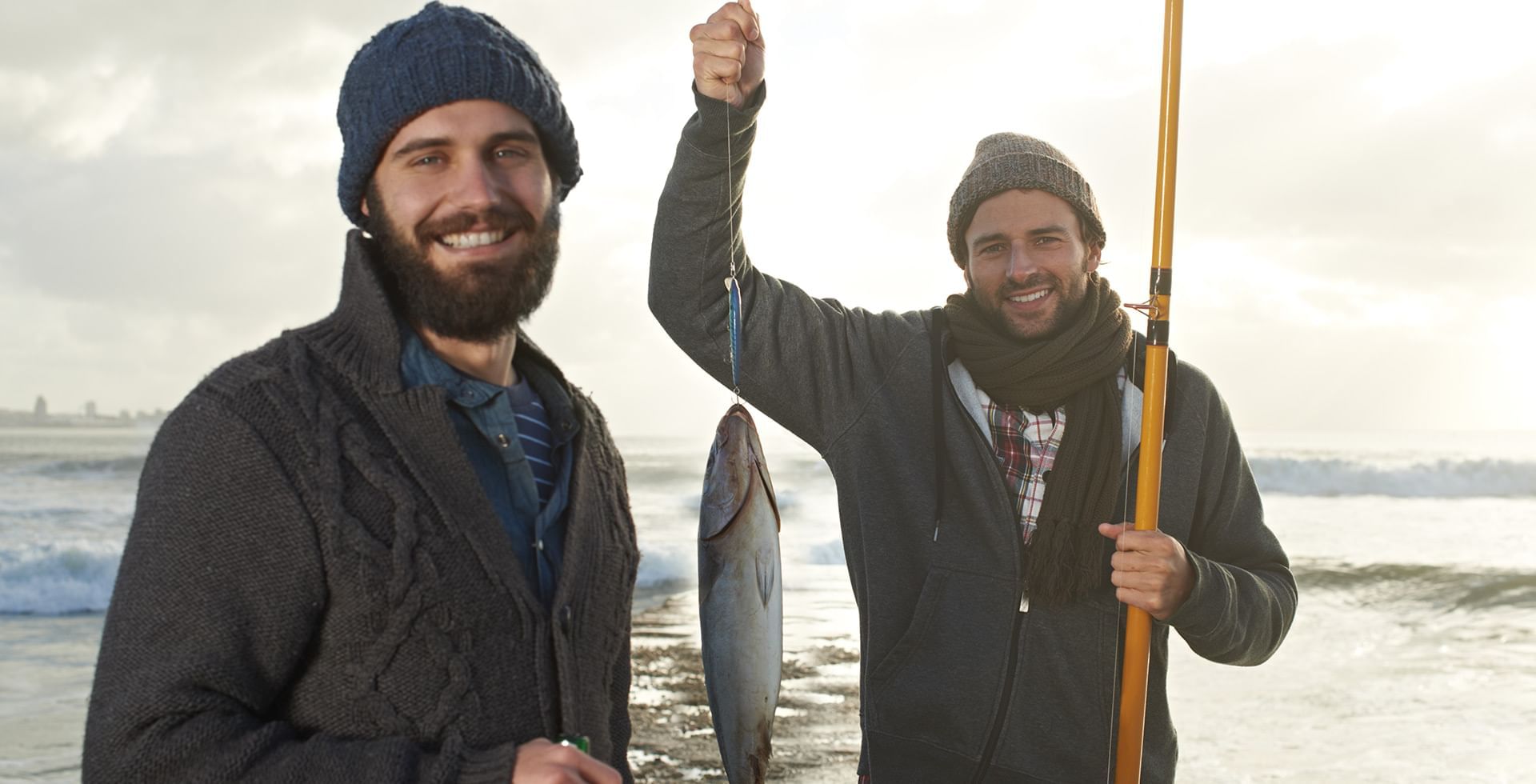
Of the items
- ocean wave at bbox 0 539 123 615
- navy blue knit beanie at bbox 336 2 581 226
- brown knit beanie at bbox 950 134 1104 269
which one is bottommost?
ocean wave at bbox 0 539 123 615

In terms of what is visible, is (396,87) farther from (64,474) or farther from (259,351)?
(64,474)

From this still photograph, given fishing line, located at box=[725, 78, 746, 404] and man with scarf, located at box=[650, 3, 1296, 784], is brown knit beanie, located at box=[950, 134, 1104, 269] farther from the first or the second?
fishing line, located at box=[725, 78, 746, 404]

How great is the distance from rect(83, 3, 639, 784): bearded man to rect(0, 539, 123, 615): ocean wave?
1158 centimetres

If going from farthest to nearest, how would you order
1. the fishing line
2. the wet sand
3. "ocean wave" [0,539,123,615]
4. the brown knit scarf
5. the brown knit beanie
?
"ocean wave" [0,539,123,615]
the wet sand
the brown knit beanie
the brown knit scarf
the fishing line

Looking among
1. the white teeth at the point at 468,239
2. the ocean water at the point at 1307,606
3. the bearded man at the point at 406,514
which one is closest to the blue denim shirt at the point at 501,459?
the bearded man at the point at 406,514

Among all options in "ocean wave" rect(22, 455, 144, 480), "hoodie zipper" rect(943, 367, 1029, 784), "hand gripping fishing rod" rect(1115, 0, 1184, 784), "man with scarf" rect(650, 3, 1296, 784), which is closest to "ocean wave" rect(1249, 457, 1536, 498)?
"man with scarf" rect(650, 3, 1296, 784)

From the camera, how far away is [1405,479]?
23.1 m

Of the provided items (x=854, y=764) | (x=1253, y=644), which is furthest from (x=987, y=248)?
(x=854, y=764)

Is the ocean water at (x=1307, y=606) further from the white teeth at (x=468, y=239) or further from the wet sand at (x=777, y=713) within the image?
the white teeth at (x=468, y=239)

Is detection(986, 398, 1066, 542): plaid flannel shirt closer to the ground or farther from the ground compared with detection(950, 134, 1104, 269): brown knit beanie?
closer to the ground

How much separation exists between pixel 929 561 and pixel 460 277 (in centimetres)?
164

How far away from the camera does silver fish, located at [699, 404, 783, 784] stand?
2.33 meters

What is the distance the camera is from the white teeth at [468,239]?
2223 millimetres

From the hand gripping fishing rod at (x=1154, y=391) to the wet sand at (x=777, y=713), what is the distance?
130 inches
